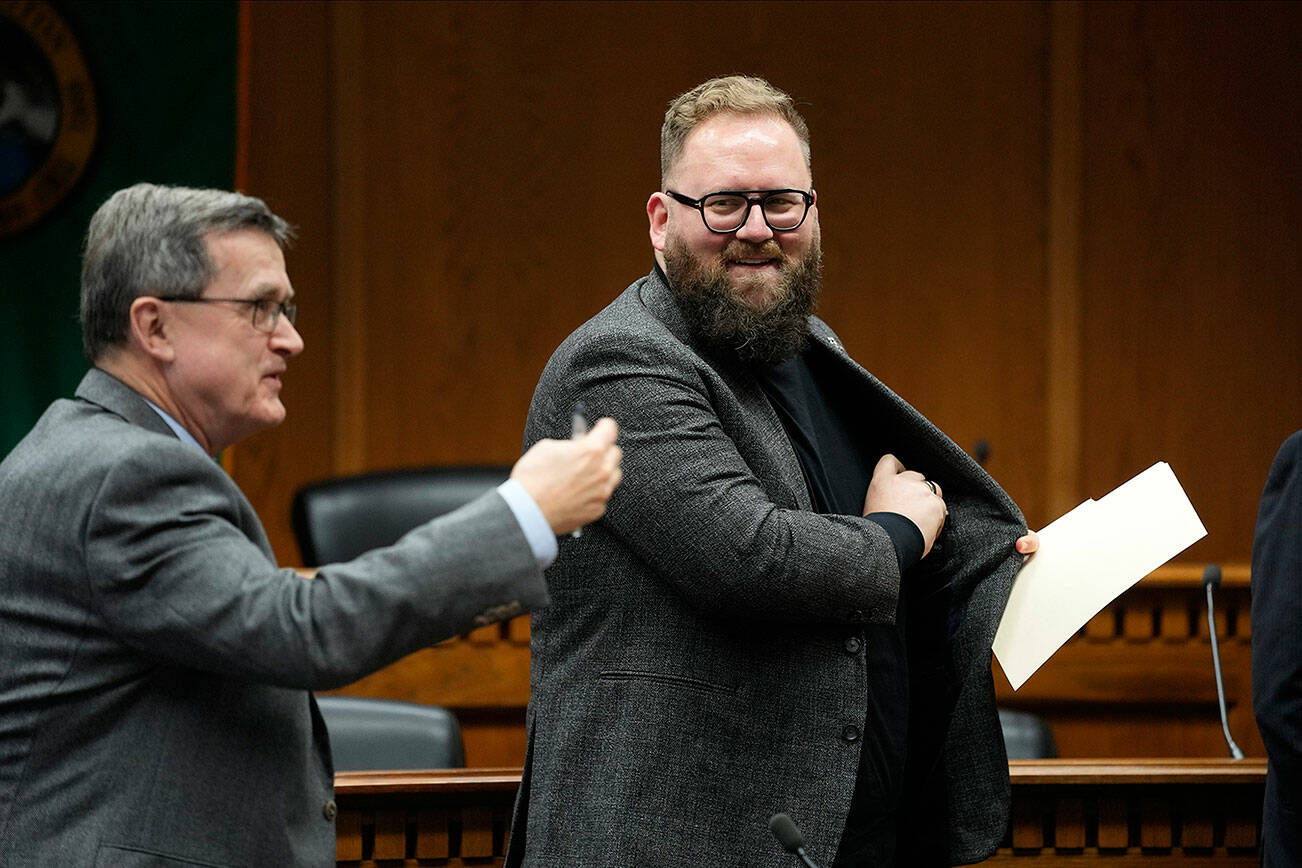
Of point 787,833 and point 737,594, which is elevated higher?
point 737,594

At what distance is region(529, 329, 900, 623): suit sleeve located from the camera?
5.07 ft

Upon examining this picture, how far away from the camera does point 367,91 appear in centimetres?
453

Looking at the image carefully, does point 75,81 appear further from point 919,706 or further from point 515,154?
point 919,706

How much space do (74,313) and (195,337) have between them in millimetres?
2811

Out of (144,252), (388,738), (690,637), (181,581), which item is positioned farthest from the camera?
(388,738)

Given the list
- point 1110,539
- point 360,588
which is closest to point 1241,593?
point 1110,539

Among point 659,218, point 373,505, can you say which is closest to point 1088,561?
point 659,218

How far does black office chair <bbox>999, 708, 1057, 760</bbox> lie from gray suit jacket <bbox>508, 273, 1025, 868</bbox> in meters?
0.95

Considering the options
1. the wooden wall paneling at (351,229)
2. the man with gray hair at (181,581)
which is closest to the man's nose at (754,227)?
the man with gray hair at (181,581)

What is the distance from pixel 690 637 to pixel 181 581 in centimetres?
59

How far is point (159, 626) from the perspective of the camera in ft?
4.07

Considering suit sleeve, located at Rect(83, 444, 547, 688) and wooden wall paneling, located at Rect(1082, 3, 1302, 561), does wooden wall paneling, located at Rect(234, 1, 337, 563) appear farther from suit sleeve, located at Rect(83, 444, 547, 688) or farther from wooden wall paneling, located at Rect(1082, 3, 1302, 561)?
suit sleeve, located at Rect(83, 444, 547, 688)

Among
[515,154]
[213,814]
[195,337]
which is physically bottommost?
[213,814]

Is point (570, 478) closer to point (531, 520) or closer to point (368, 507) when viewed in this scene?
point (531, 520)
